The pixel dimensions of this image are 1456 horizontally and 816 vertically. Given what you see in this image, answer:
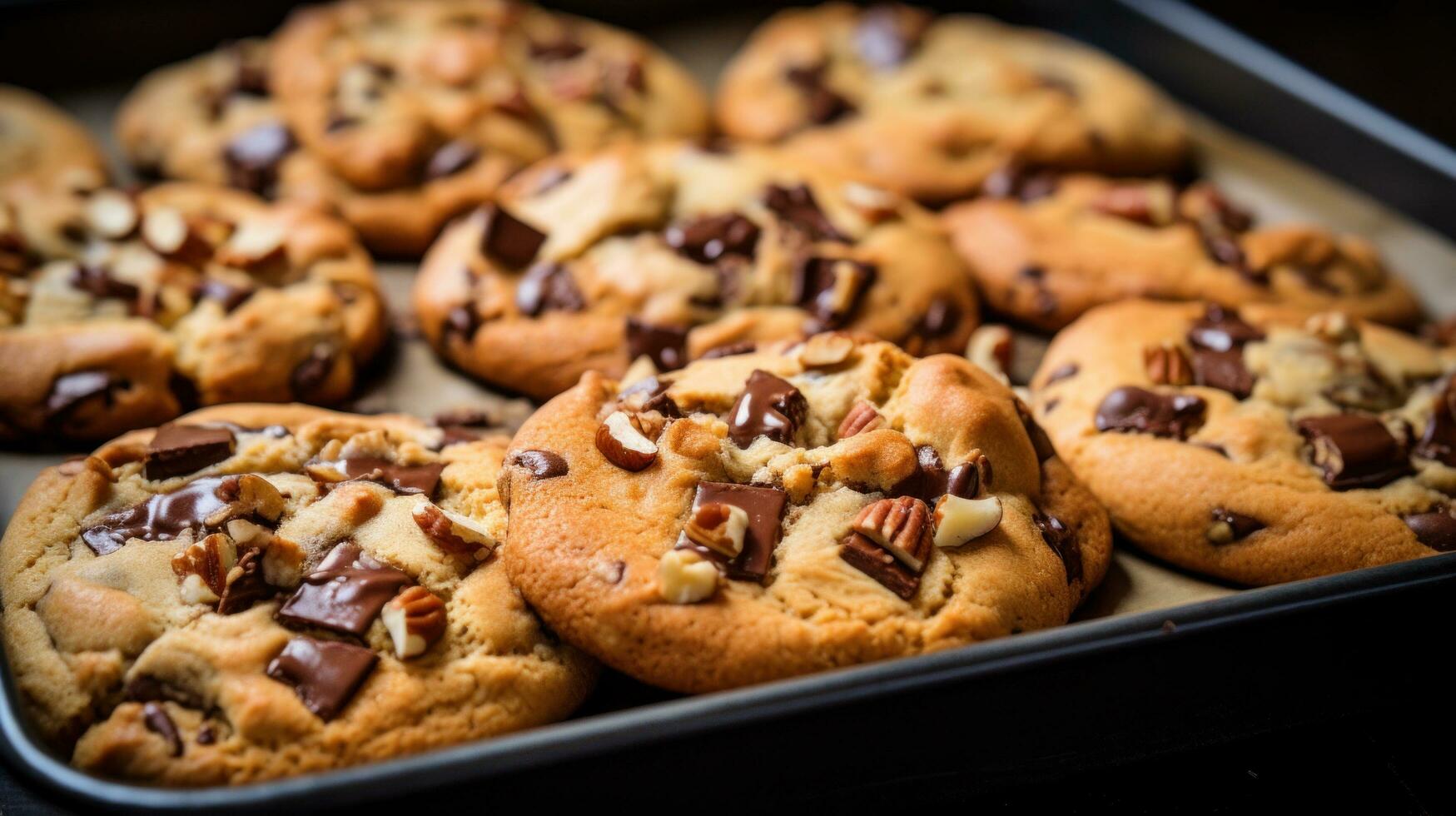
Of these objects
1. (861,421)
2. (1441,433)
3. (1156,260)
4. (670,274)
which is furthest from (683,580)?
(1156,260)

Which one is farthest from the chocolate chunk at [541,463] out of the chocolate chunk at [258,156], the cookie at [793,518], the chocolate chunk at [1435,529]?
the chocolate chunk at [258,156]

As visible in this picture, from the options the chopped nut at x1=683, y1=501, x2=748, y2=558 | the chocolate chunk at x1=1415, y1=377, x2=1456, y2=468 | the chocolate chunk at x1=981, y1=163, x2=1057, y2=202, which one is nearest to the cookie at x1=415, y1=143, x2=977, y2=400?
the chocolate chunk at x1=981, y1=163, x2=1057, y2=202

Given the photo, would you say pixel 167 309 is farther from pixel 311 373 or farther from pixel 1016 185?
pixel 1016 185

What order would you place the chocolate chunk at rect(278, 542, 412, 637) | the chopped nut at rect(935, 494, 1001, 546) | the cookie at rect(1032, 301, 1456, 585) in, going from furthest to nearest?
the cookie at rect(1032, 301, 1456, 585) → the chopped nut at rect(935, 494, 1001, 546) → the chocolate chunk at rect(278, 542, 412, 637)

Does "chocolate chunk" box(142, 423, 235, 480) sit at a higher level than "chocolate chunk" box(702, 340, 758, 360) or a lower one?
lower

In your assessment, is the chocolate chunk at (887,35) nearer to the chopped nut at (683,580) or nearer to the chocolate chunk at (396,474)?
the chocolate chunk at (396,474)

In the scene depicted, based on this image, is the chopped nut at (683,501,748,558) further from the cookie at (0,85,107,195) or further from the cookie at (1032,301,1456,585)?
the cookie at (0,85,107,195)
